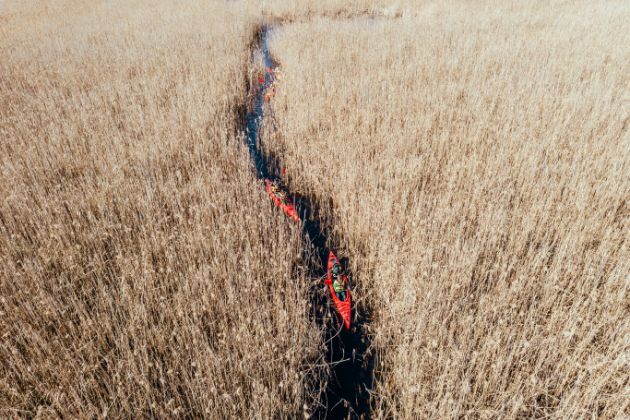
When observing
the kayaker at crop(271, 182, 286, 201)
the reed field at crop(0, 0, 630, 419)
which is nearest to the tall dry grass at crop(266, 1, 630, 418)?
the reed field at crop(0, 0, 630, 419)

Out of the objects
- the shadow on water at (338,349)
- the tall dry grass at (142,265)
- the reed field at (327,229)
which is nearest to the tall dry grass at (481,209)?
the reed field at (327,229)

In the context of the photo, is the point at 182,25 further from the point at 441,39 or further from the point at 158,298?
the point at 158,298

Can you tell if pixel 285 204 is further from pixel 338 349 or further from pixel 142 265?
pixel 338 349

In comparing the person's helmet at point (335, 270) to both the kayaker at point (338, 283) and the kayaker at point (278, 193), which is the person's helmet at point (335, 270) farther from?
the kayaker at point (278, 193)

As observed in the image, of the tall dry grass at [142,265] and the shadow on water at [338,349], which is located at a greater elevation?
the tall dry grass at [142,265]

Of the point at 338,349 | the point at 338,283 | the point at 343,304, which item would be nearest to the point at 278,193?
the point at 338,283

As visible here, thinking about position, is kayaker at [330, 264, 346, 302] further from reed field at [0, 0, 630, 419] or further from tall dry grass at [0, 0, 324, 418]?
tall dry grass at [0, 0, 324, 418]

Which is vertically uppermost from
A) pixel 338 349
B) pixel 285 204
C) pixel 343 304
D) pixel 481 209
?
pixel 481 209
